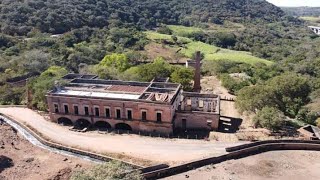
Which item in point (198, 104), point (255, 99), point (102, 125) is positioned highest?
point (255, 99)

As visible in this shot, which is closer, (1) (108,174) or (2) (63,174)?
(1) (108,174)

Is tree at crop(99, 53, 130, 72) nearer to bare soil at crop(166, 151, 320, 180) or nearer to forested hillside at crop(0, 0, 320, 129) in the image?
forested hillside at crop(0, 0, 320, 129)

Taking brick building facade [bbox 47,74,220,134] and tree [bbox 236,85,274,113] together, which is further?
tree [bbox 236,85,274,113]

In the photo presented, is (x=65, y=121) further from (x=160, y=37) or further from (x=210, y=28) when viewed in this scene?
(x=210, y=28)

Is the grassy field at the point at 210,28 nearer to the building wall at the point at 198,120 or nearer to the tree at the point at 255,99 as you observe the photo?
the tree at the point at 255,99

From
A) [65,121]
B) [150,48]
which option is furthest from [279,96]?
[150,48]

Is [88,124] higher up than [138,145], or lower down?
higher up

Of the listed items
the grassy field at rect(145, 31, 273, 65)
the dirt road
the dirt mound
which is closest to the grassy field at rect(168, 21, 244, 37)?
the grassy field at rect(145, 31, 273, 65)

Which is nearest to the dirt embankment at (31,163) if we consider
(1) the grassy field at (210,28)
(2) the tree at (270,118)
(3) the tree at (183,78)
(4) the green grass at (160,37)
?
(2) the tree at (270,118)
